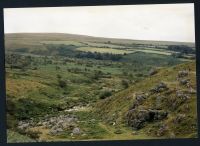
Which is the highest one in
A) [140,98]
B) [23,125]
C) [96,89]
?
[96,89]

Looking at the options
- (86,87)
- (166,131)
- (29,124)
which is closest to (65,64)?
(86,87)

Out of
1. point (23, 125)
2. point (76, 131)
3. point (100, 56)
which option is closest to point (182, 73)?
point (100, 56)

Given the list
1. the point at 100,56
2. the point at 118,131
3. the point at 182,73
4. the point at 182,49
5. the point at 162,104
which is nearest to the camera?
the point at 118,131

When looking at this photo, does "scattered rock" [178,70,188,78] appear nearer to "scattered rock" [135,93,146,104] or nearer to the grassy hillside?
the grassy hillside

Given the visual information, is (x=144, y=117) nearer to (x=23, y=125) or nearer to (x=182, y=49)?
(x=182, y=49)

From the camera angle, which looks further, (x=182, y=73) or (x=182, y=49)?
(x=182, y=49)

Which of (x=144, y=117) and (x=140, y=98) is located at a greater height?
(x=140, y=98)

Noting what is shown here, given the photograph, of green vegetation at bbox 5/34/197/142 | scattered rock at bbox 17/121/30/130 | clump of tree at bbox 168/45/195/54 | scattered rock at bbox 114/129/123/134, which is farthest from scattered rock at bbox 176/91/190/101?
scattered rock at bbox 17/121/30/130

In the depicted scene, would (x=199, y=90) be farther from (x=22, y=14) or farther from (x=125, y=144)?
(x=22, y=14)
